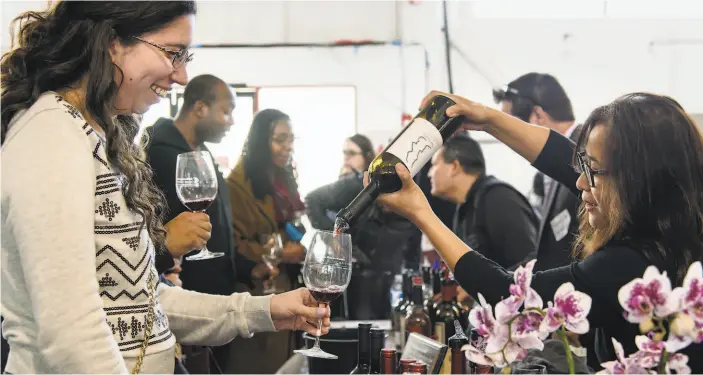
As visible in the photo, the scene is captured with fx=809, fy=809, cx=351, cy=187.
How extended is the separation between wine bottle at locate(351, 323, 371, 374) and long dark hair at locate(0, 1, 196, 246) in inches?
22.7

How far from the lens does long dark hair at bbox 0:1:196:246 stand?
119 cm

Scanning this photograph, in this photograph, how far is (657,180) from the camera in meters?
1.46

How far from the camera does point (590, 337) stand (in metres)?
2.06

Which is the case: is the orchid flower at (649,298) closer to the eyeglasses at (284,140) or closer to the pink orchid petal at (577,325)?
the pink orchid petal at (577,325)

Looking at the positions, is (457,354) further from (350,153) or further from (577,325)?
(350,153)

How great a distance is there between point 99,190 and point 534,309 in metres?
0.63

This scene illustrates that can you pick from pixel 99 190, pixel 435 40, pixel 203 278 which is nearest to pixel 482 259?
pixel 99 190

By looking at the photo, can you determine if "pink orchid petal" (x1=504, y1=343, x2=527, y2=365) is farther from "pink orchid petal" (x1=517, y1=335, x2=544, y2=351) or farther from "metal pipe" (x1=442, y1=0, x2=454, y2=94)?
"metal pipe" (x1=442, y1=0, x2=454, y2=94)

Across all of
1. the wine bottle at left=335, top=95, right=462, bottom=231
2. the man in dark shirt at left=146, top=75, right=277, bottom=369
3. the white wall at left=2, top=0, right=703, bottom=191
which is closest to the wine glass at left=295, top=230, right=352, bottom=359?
the wine bottle at left=335, top=95, right=462, bottom=231

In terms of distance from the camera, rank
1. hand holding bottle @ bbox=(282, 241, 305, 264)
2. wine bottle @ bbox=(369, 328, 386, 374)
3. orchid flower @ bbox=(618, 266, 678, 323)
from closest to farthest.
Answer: orchid flower @ bbox=(618, 266, 678, 323)
wine bottle @ bbox=(369, 328, 386, 374)
hand holding bottle @ bbox=(282, 241, 305, 264)

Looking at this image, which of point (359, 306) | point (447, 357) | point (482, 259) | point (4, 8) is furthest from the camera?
point (4, 8)

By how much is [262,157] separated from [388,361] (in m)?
2.43

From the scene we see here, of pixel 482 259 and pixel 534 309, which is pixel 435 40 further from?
pixel 534 309

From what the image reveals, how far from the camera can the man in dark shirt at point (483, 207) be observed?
306cm
